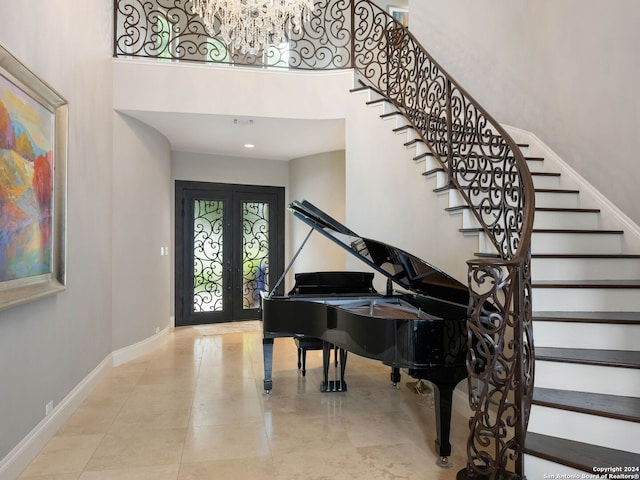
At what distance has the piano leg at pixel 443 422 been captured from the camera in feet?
8.27

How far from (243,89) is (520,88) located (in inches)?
128

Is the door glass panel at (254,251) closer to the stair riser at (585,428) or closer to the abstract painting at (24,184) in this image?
the abstract painting at (24,184)

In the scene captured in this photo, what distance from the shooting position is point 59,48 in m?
3.11

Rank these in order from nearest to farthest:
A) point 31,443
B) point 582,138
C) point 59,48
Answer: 1. point 31,443
2. point 59,48
3. point 582,138

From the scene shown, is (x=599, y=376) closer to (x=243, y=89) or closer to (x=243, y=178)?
(x=243, y=89)

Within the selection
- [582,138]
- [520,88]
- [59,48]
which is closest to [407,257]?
[582,138]

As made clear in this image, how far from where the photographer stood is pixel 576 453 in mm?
1990

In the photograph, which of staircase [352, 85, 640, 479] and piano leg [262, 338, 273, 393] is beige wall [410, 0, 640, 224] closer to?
staircase [352, 85, 640, 479]

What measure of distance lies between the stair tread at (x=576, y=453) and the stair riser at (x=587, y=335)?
2.01 ft

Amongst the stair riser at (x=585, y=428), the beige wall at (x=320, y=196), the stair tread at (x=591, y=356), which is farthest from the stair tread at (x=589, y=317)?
the beige wall at (x=320, y=196)

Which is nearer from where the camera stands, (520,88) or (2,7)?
(2,7)

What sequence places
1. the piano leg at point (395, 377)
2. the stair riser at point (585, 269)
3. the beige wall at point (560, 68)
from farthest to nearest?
the piano leg at point (395, 377), the beige wall at point (560, 68), the stair riser at point (585, 269)

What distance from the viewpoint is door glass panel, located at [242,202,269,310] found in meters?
7.18

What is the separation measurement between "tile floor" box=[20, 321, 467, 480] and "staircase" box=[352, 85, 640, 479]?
72cm
